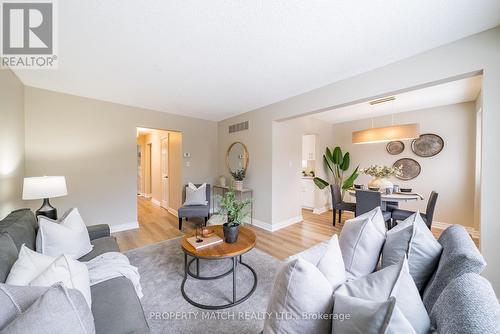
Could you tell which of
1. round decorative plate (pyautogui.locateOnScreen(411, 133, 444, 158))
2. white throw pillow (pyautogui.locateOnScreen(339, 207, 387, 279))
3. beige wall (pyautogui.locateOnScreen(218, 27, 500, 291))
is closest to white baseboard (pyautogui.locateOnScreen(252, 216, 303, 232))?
beige wall (pyautogui.locateOnScreen(218, 27, 500, 291))

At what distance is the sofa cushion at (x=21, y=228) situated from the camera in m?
1.33

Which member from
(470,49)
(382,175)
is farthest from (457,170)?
(470,49)

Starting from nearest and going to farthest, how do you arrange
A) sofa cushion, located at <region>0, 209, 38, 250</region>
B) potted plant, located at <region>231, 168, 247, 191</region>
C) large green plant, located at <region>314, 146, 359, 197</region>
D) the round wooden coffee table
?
sofa cushion, located at <region>0, 209, 38, 250</region> → the round wooden coffee table → potted plant, located at <region>231, 168, 247, 191</region> → large green plant, located at <region>314, 146, 359, 197</region>

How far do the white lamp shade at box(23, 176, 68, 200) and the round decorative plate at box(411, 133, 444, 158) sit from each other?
6199 mm

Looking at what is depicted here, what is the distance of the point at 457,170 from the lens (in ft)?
12.0

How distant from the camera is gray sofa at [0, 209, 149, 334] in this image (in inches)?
39.9

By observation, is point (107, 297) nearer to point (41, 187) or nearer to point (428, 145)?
point (41, 187)

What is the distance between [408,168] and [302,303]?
4.79 metres

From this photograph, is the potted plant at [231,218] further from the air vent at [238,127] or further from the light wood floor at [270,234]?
the air vent at [238,127]

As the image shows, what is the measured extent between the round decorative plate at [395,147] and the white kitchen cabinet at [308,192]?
6.28 feet

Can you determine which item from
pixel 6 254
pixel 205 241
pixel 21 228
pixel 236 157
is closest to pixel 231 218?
pixel 205 241

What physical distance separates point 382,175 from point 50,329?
4.20 m

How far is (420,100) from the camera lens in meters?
3.49

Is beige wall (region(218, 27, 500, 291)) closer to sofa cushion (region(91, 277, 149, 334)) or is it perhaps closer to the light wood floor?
the light wood floor
